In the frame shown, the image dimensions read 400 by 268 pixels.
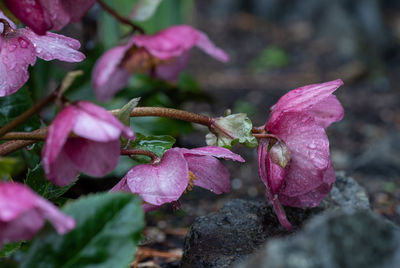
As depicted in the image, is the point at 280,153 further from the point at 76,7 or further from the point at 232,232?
the point at 76,7

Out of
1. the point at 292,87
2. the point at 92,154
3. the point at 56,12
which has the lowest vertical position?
the point at 292,87

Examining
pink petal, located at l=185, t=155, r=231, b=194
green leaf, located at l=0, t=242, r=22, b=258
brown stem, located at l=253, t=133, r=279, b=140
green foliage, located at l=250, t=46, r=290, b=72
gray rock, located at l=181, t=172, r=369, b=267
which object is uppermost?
brown stem, located at l=253, t=133, r=279, b=140

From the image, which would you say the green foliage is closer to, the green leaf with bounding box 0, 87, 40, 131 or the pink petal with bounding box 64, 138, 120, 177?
the green leaf with bounding box 0, 87, 40, 131

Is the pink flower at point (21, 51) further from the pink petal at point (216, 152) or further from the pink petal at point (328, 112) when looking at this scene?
the pink petal at point (328, 112)

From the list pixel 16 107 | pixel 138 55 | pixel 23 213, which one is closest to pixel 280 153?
pixel 138 55

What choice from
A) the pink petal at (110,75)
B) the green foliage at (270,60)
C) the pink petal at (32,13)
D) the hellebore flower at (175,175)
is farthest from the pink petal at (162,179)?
the green foliage at (270,60)

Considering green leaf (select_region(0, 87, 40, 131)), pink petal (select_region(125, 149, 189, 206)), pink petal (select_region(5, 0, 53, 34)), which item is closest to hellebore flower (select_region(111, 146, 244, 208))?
pink petal (select_region(125, 149, 189, 206))
